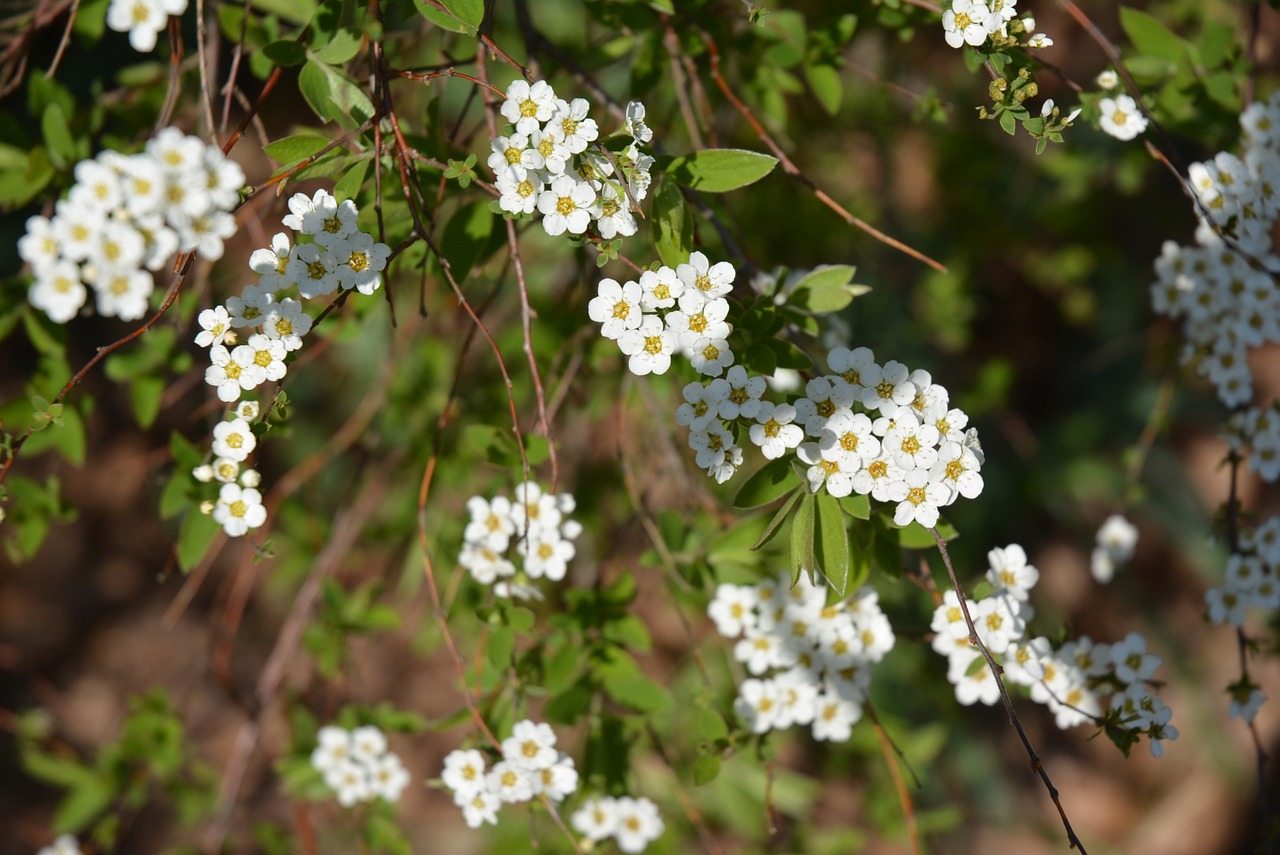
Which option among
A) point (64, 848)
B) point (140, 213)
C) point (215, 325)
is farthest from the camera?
point (64, 848)

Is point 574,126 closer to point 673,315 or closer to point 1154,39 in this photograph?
point 673,315

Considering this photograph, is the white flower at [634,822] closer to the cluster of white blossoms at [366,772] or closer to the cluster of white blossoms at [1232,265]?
the cluster of white blossoms at [366,772]

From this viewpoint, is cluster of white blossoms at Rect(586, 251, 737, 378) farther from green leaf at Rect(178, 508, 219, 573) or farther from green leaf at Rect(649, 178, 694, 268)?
green leaf at Rect(178, 508, 219, 573)

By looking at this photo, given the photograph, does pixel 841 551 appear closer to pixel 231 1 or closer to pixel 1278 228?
pixel 231 1

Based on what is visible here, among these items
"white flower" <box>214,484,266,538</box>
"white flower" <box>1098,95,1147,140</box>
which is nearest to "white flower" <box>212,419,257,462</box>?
"white flower" <box>214,484,266,538</box>

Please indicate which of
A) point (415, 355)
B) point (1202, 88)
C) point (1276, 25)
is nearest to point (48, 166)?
point (415, 355)

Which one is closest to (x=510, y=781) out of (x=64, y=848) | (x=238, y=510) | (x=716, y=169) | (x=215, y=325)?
(x=238, y=510)
